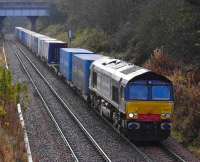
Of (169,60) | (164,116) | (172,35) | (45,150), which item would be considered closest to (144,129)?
(164,116)

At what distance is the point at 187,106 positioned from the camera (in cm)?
2252

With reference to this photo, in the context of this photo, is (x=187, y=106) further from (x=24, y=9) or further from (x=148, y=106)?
(x=24, y=9)

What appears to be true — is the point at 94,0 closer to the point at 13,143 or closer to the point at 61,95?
the point at 61,95

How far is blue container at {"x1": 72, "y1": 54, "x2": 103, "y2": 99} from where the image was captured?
93.8ft

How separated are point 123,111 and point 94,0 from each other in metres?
38.3

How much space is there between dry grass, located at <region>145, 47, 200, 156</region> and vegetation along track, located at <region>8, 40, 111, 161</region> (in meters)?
3.76

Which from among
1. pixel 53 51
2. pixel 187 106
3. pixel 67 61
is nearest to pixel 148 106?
pixel 187 106

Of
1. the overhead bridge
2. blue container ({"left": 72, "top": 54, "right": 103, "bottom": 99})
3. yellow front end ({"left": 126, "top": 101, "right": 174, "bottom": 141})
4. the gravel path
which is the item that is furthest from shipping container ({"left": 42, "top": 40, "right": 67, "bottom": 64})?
the overhead bridge

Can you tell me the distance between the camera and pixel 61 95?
3297 cm

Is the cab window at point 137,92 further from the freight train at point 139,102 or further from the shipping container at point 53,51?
the shipping container at point 53,51

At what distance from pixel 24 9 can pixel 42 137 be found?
100302mm

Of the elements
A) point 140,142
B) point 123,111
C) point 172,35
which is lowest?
point 140,142

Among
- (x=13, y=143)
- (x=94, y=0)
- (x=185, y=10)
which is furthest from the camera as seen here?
(x=94, y=0)

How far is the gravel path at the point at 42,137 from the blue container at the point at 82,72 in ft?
8.35
